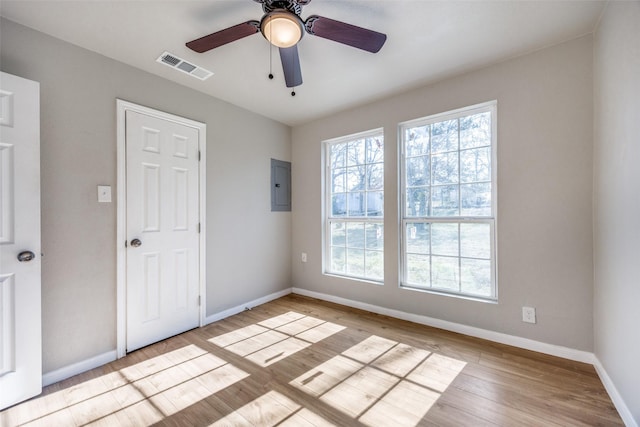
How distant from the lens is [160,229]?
2.61m

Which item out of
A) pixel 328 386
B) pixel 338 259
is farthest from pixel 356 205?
pixel 328 386

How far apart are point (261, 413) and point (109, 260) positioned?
5.68ft

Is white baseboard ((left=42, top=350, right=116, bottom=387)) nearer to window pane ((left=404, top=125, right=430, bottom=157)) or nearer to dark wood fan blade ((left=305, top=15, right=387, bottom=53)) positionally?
dark wood fan blade ((left=305, top=15, right=387, bottom=53))

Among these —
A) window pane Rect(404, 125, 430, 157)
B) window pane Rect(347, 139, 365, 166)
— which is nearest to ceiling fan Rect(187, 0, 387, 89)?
window pane Rect(404, 125, 430, 157)

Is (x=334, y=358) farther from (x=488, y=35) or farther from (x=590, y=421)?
(x=488, y=35)

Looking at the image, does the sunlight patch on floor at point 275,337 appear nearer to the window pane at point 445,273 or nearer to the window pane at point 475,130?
the window pane at point 445,273

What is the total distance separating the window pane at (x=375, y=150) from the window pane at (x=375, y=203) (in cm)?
41

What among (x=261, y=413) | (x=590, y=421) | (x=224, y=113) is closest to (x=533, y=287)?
(x=590, y=421)

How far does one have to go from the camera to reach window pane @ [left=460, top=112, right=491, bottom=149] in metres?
2.60

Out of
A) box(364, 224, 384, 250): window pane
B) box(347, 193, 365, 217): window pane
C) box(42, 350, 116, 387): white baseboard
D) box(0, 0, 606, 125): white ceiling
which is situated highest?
box(0, 0, 606, 125): white ceiling

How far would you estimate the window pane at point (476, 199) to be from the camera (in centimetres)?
259

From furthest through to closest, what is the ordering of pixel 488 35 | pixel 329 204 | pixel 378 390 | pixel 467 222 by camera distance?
1. pixel 329 204
2. pixel 467 222
3. pixel 488 35
4. pixel 378 390

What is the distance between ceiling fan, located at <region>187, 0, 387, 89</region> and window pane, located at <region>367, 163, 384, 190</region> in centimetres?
169

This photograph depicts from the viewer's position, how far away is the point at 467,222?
2.68m
